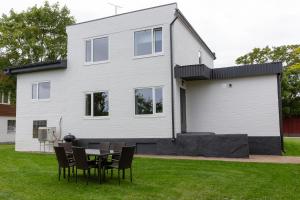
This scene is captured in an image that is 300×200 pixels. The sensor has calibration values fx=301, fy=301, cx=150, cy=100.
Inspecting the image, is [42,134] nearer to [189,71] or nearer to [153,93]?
[153,93]

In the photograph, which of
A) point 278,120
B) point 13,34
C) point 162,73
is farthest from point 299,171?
point 13,34

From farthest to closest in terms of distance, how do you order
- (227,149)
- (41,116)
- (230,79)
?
(41,116) → (230,79) → (227,149)

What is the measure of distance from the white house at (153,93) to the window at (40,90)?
57 mm

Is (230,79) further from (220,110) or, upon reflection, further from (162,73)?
(162,73)

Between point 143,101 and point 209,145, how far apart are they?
363 centimetres

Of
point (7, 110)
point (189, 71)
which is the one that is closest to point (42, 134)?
point (189, 71)

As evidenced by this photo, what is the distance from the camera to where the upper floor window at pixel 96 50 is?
1498 cm

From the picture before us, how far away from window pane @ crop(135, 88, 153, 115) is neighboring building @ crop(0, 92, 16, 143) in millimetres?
17624

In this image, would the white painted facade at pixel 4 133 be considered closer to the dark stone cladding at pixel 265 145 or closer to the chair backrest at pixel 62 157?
the chair backrest at pixel 62 157

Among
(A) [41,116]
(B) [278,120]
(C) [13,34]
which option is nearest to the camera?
(B) [278,120]

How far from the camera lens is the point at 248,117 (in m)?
13.5

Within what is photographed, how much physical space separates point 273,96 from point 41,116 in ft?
38.3

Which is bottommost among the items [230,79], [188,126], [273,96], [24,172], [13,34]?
[24,172]

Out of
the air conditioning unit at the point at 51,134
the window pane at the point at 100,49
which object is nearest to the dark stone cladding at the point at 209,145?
the air conditioning unit at the point at 51,134
